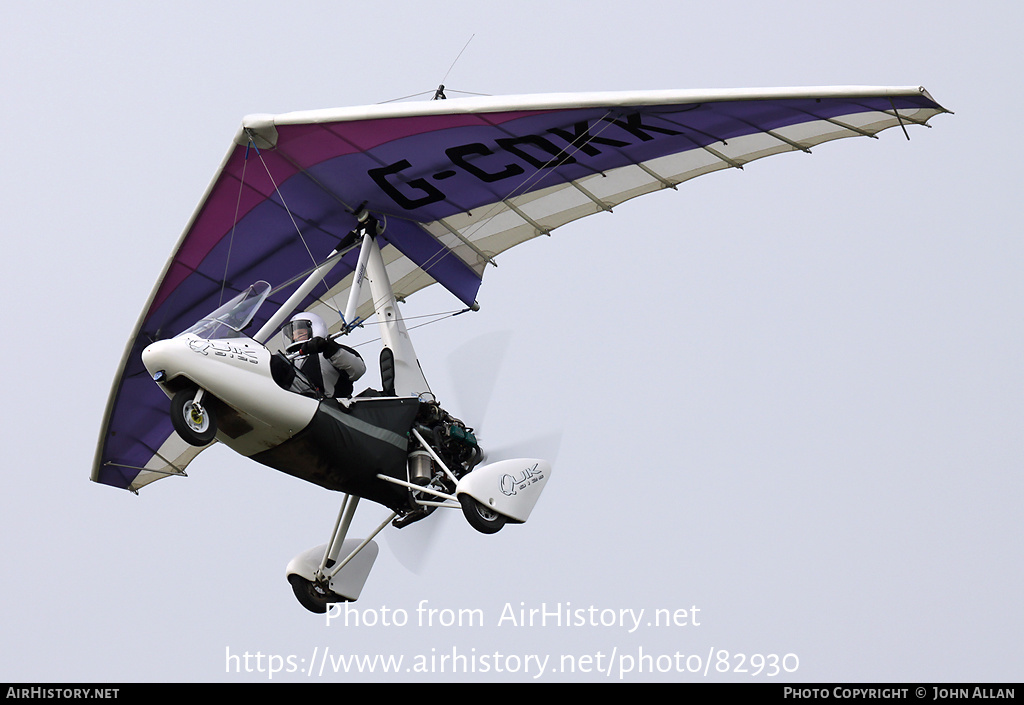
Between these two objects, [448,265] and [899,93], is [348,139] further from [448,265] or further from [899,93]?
[899,93]

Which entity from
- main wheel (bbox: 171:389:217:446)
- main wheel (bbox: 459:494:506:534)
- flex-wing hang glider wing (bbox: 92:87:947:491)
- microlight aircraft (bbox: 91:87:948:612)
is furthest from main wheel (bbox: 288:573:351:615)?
flex-wing hang glider wing (bbox: 92:87:947:491)

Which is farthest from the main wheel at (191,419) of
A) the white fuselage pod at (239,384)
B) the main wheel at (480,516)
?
the main wheel at (480,516)

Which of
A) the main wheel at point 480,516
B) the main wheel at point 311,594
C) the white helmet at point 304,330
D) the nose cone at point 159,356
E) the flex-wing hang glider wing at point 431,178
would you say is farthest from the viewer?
the main wheel at point 311,594

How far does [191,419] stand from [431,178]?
17.1 ft

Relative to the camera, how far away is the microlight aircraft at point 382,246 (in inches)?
625

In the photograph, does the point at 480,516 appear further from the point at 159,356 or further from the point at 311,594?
the point at 159,356

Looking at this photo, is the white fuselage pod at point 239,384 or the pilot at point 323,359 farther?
the pilot at point 323,359

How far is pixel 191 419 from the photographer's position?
15.1m

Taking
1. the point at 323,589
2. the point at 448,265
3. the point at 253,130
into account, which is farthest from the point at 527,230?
the point at 323,589

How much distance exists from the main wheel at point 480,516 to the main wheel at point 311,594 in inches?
108

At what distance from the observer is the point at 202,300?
1989cm

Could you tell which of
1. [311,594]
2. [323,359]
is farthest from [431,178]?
[311,594]

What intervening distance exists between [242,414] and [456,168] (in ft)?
15.7

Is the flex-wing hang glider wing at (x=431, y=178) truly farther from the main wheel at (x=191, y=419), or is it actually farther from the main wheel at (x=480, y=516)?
the main wheel at (x=480, y=516)
